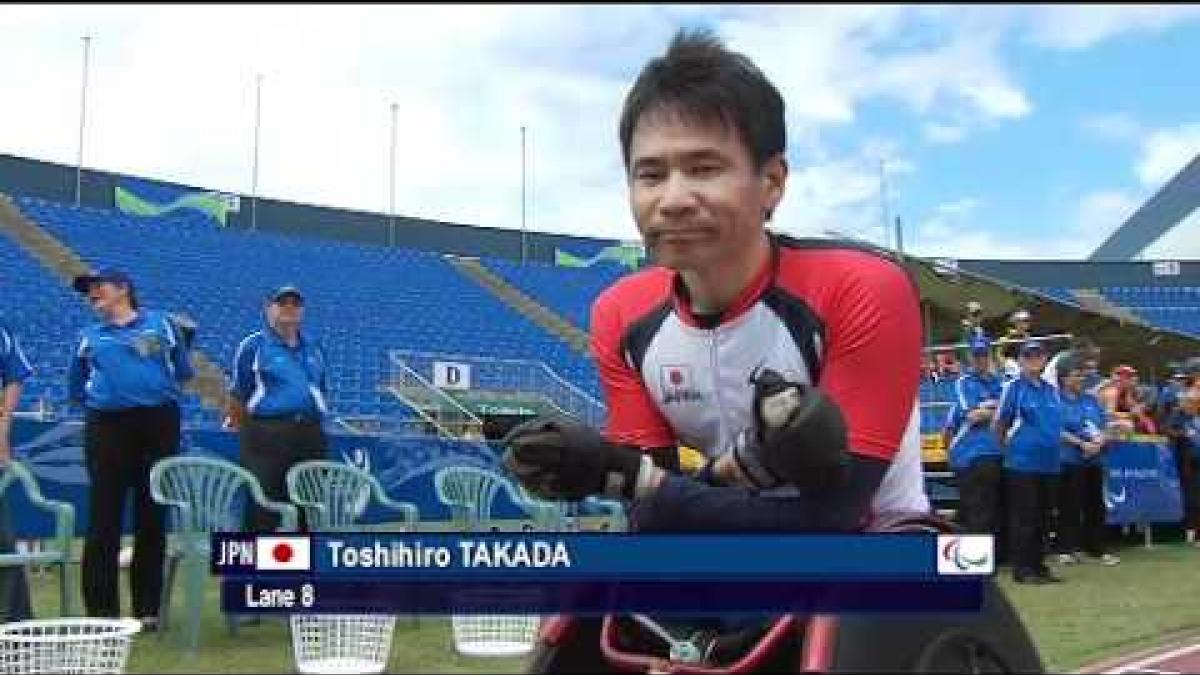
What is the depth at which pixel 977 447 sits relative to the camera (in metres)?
9.72

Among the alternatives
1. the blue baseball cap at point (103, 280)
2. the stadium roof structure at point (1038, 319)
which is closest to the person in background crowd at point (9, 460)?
the blue baseball cap at point (103, 280)

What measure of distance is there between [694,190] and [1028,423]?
815 centimetres

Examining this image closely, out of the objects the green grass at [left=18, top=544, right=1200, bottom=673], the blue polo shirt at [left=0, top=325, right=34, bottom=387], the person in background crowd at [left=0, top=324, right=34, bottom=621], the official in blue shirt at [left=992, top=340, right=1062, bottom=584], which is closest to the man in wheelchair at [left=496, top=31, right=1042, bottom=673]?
the green grass at [left=18, top=544, right=1200, bottom=673]

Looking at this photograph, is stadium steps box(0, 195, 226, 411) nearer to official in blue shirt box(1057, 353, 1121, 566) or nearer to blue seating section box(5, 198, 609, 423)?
blue seating section box(5, 198, 609, 423)

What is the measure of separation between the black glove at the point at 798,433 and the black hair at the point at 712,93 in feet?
1.25

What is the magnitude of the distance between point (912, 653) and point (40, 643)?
3.49m

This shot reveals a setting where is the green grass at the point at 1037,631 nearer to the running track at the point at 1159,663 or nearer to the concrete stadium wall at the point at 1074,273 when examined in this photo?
the running track at the point at 1159,663

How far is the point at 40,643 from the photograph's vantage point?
4.42 meters

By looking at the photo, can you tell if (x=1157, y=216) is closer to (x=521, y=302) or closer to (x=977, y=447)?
(x=521, y=302)

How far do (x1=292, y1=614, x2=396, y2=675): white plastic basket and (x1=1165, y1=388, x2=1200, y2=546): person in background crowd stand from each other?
365 inches

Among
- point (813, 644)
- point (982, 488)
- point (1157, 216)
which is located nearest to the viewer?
point (813, 644)

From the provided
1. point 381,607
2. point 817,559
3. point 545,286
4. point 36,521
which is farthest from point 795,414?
point 545,286

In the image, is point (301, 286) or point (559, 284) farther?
point (559, 284)

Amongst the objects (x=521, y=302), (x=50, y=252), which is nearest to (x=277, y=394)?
(x=50, y=252)
